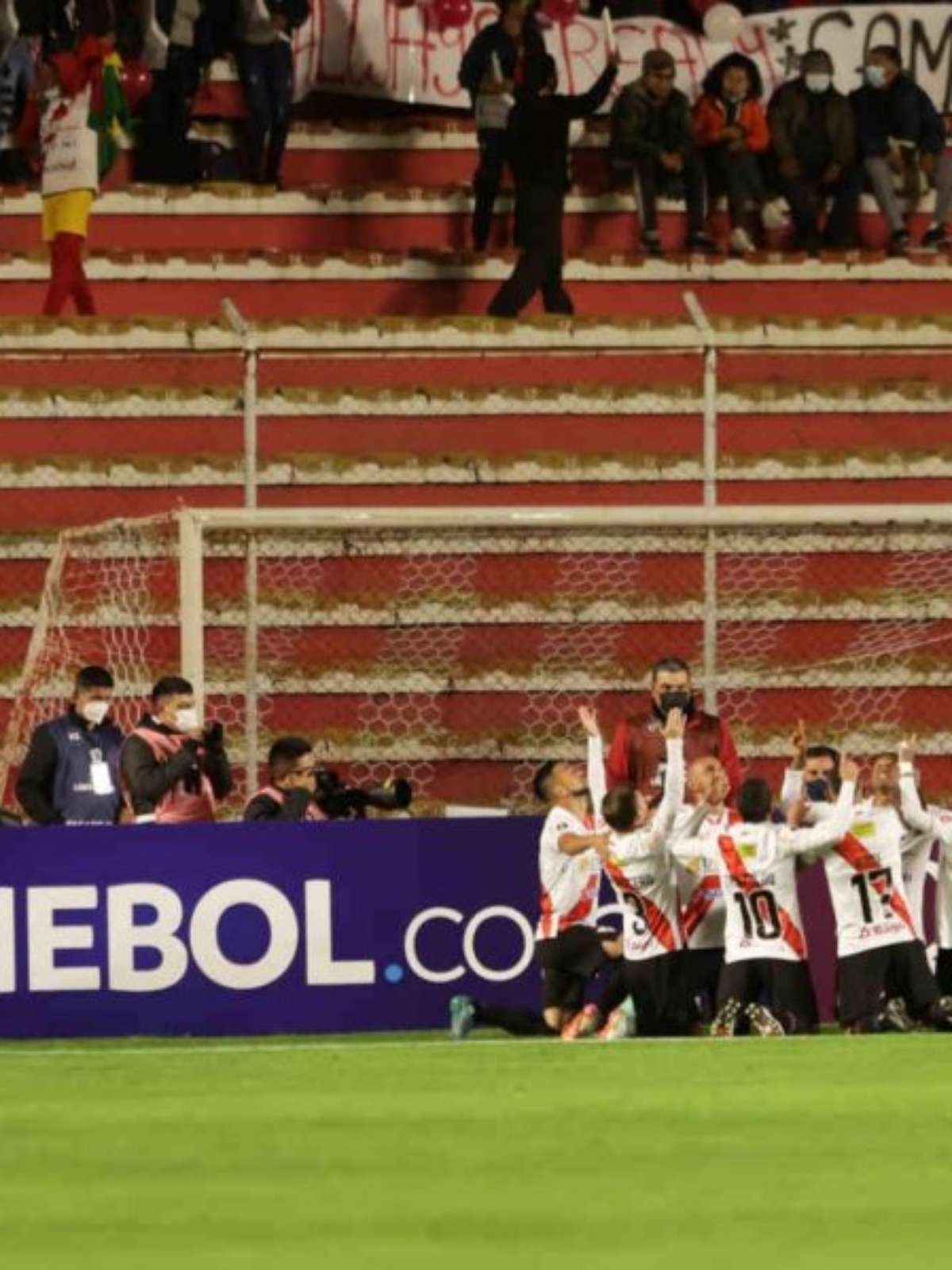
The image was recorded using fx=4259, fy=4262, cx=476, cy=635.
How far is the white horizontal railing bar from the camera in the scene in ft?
74.1

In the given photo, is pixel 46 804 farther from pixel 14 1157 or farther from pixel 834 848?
pixel 14 1157

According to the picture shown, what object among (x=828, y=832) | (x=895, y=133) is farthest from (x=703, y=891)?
(x=895, y=133)

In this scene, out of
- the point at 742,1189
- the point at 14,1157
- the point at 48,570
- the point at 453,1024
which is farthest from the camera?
the point at 48,570

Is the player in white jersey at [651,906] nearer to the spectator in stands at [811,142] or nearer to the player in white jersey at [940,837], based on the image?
the player in white jersey at [940,837]

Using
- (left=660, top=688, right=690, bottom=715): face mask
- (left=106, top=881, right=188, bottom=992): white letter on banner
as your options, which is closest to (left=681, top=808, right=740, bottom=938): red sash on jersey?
(left=660, top=688, right=690, bottom=715): face mask

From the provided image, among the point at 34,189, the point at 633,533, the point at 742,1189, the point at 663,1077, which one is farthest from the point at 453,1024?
the point at 34,189

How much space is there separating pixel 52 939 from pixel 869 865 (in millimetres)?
3999

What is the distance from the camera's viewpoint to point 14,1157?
45.0 ft

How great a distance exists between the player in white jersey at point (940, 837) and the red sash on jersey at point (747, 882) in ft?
3.53

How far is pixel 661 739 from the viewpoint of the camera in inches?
850

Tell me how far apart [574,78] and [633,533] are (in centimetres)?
719

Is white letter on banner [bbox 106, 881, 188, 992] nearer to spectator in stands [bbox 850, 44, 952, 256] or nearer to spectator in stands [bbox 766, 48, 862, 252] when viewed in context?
spectator in stands [bbox 766, 48, 862, 252]

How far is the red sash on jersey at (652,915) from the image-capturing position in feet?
67.5

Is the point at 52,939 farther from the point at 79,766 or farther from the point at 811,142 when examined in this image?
the point at 811,142
